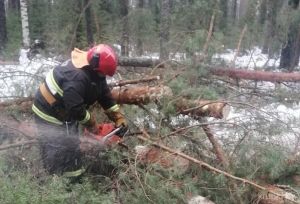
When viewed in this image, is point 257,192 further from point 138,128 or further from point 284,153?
point 138,128

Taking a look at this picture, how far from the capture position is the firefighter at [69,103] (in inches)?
158

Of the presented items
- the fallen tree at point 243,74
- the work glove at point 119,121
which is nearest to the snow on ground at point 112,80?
the fallen tree at point 243,74

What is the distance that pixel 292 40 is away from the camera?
13547 millimetres

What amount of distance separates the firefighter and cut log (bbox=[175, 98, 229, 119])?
2.29 ft

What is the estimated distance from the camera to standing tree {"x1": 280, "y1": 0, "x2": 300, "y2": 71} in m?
11.5

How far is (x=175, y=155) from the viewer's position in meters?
4.17

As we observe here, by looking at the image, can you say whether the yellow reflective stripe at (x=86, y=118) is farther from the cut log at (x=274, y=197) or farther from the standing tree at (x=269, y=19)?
the standing tree at (x=269, y=19)

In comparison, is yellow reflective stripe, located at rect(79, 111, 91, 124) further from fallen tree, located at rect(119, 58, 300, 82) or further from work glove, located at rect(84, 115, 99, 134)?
fallen tree, located at rect(119, 58, 300, 82)

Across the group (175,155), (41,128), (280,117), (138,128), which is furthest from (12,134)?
(280,117)

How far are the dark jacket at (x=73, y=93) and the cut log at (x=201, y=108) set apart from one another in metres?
0.79

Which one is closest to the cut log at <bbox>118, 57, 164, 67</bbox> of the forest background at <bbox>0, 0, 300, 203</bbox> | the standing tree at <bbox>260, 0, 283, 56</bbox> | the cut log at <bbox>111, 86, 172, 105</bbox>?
the forest background at <bbox>0, 0, 300, 203</bbox>

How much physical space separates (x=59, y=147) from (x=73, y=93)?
1.74 ft

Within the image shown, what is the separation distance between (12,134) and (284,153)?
105 inches

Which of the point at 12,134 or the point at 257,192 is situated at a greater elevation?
the point at 12,134
